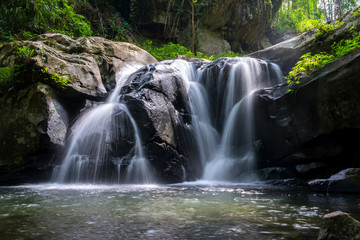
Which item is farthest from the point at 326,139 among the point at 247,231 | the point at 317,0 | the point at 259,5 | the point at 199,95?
the point at 317,0

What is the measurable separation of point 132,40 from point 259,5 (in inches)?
362

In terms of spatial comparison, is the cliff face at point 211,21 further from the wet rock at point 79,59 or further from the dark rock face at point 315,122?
the dark rock face at point 315,122

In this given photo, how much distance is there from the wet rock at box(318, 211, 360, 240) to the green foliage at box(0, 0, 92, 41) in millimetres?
10332

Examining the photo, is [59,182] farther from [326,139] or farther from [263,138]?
[326,139]

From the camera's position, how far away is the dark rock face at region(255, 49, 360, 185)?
6.00 meters

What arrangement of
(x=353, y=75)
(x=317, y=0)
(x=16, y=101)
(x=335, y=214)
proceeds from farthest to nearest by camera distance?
(x=317, y=0), (x=16, y=101), (x=353, y=75), (x=335, y=214)

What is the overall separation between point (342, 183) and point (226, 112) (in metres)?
4.43

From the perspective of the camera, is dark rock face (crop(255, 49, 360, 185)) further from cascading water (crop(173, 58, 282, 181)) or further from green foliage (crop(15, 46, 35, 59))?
green foliage (crop(15, 46, 35, 59))

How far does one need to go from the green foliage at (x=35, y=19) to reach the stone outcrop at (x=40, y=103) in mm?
1218

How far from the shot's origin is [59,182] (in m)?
6.59

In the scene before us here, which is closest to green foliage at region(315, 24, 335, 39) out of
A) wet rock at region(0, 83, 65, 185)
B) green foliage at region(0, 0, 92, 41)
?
wet rock at region(0, 83, 65, 185)

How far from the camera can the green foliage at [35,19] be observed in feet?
30.8

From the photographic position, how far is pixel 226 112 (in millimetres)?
8969

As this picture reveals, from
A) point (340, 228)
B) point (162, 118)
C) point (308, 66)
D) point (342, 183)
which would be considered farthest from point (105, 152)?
point (340, 228)
